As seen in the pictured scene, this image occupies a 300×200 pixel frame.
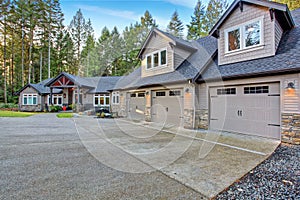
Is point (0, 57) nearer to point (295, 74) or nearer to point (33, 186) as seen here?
point (33, 186)

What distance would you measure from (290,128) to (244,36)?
4.10 metres

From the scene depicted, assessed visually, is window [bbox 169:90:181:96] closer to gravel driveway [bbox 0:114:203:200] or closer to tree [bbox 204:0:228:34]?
gravel driveway [bbox 0:114:203:200]

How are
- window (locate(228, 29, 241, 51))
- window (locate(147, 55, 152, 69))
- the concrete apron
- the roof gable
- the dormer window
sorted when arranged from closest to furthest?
the concrete apron < the roof gable < window (locate(228, 29, 241, 51)) < the dormer window < window (locate(147, 55, 152, 69))

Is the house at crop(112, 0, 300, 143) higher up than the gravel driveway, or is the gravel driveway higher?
the house at crop(112, 0, 300, 143)

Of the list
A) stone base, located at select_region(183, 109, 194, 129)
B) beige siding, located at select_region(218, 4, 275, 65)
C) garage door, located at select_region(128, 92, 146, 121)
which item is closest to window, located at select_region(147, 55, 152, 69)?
garage door, located at select_region(128, 92, 146, 121)

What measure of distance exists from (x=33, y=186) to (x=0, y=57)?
33916 mm

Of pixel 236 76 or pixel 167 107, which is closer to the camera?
pixel 236 76

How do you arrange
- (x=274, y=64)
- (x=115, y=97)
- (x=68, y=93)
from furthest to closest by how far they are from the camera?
(x=68, y=93) → (x=115, y=97) → (x=274, y=64)

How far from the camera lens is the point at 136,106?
13.5m

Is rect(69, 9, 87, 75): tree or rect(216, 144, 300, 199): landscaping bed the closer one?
rect(216, 144, 300, 199): landscaping bed

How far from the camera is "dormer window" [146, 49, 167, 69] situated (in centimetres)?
1130

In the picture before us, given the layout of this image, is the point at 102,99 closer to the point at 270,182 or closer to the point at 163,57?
the point at 163,57

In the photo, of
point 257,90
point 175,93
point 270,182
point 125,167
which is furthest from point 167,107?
point 270,182

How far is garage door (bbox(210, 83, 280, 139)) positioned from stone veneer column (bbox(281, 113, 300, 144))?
28 cm
